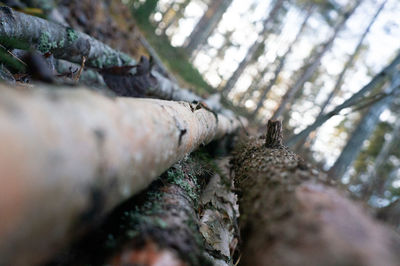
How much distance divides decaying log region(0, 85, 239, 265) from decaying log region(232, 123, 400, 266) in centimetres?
59

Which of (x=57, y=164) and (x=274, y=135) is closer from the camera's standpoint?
(x=57, y=164)

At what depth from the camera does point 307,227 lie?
31.0 inches

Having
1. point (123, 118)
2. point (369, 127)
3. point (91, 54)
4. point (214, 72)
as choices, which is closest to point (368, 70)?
point (369, 127)

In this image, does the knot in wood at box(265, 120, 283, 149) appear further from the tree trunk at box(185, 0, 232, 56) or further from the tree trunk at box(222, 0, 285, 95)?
the tree trunk at box(185, 0, 232, 56)

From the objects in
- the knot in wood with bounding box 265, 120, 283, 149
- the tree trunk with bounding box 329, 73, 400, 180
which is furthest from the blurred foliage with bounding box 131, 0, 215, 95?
the knot in wood with bounding box 265, 120, 283, 149

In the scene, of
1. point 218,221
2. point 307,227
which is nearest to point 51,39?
point 218,221

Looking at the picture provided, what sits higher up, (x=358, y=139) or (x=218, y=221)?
(x=358, y=139)

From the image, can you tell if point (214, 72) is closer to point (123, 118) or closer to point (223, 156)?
point (223, 156)

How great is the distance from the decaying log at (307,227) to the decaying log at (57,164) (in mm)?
586

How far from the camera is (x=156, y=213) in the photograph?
1.10 metres

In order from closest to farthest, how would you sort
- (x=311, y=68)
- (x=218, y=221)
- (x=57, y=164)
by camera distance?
(x=57, y=164) < (x=218, y=221) < (x=311, y=68)

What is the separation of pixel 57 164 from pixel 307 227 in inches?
32.4

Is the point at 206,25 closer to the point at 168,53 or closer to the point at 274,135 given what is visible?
the point at 168,53

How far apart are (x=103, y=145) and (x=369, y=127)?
7.13 metres
